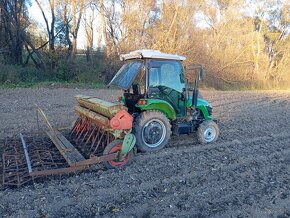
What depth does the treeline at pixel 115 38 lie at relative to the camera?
1809 centimetres

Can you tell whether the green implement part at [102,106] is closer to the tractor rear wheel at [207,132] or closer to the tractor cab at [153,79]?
the tractor cab at [153,79]

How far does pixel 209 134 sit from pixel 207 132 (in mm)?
109

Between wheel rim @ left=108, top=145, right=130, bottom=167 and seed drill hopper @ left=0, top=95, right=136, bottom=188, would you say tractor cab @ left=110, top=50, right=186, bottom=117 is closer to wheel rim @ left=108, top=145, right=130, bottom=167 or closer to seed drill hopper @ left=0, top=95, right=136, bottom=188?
seed drill hopper @ left=0, top=95, right=136, bottom=188

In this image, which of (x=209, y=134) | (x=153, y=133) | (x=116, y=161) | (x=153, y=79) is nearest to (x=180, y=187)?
(x=116, y=161)

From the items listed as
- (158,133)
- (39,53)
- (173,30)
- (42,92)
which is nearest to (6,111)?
(42,92)

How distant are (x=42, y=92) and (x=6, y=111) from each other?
4.48m

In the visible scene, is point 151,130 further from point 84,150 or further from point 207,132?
point 207,132

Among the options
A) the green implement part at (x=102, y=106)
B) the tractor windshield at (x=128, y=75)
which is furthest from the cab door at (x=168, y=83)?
the green implement part at (x=102, y=106)

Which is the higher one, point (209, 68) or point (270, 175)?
point (209, 68)

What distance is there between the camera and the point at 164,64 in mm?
5672

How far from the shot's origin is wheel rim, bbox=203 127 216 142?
630 centimetres

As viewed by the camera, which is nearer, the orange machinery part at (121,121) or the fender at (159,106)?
the orange machinery part at (121,121)

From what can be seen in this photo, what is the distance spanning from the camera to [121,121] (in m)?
4.69

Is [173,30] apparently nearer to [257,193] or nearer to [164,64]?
[164,64]
